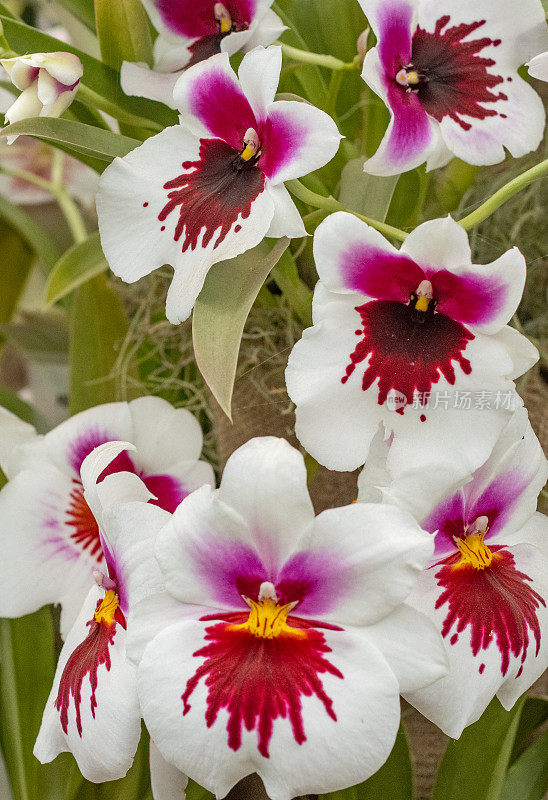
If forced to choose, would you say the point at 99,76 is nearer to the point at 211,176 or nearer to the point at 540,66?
the point at 211,176

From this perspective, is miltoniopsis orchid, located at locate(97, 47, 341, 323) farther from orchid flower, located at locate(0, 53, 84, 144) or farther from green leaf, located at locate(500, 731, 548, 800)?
green leaf, located at locate(500, 731, 548, 800)

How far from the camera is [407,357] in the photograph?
1.29ft

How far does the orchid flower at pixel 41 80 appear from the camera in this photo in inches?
16.7

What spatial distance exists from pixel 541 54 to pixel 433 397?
0.18m

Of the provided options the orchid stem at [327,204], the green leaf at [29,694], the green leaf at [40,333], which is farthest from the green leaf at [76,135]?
the green leaf at [40,333]

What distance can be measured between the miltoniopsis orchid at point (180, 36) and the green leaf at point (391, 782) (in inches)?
16.2

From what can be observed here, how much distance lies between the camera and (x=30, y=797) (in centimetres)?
58

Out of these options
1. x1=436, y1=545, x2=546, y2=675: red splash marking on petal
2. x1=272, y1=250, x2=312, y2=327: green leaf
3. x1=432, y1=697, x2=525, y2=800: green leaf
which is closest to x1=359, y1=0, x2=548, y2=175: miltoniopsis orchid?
x1=272, y1=250, x2=312, y2=327: green leaf

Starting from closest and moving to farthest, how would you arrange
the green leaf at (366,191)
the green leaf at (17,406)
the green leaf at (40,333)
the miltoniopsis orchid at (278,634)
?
the miltoniopsis orchid at (278,634) < the green leaf at (366,191) < the green leaf at (17,406) < the green leaf at (40,333)

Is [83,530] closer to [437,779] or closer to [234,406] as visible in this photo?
[234,406]

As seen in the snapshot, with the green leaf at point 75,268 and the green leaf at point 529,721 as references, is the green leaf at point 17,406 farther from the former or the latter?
the green leaf at point 529,721

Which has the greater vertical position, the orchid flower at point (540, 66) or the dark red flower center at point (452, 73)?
the orchid flower at point (540, 66)

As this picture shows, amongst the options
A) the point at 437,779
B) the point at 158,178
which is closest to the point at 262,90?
the point at 158,178

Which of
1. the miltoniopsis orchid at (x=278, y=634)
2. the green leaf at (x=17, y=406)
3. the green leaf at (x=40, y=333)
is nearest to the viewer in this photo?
the miltoniopsis orchid at (x=278, y=634)
